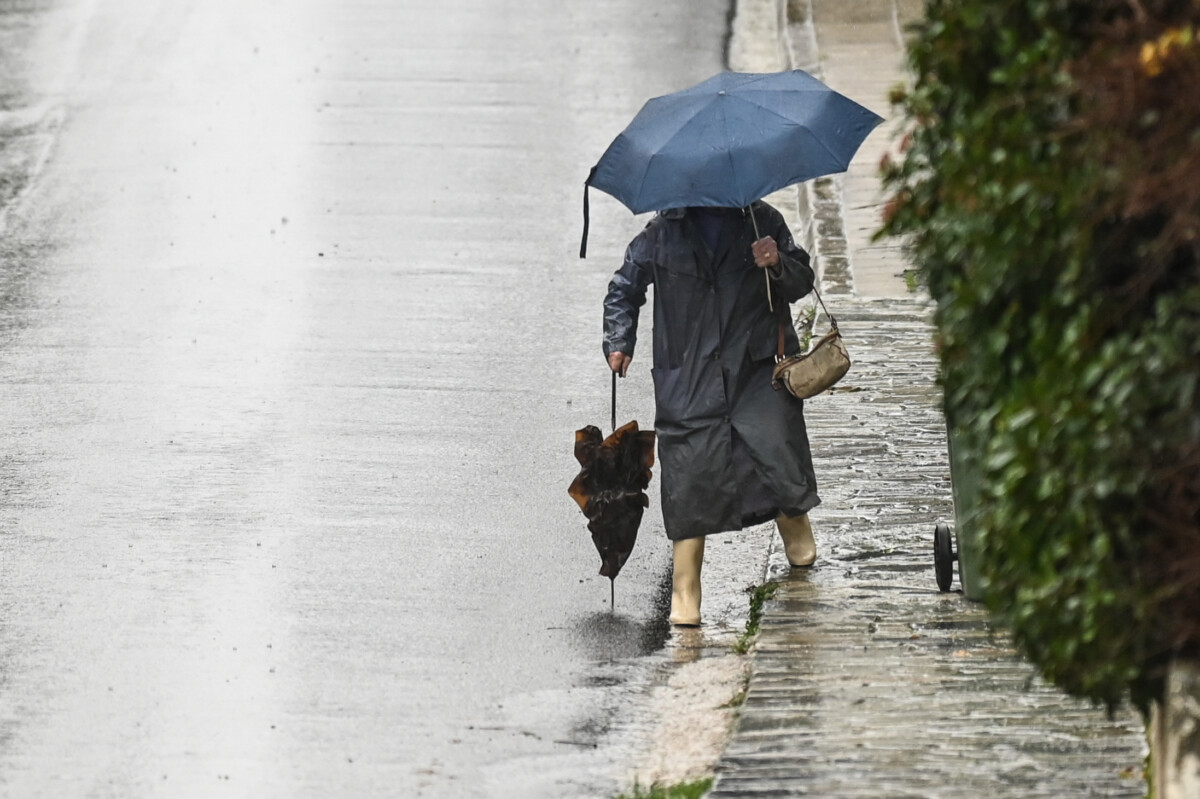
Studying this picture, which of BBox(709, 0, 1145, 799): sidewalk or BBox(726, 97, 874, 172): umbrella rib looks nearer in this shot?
BBox(709, 0, 1145, 799): sidewalk

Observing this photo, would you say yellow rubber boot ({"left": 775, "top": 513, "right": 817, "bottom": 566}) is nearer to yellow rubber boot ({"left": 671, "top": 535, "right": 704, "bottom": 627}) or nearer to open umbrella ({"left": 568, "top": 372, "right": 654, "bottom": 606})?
yellow rubber boot ({"left": 671, "top": 535, "right": 704, "bottom": 627})

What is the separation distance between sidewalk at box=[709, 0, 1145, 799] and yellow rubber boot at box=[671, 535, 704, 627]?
1.22 ft

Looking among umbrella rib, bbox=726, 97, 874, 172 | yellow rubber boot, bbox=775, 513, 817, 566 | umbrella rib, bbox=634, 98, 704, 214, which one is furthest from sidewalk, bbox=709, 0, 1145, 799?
umbrella rib, bbox=634, 98, 704, 214

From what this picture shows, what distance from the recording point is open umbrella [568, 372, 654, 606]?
8.80 metres

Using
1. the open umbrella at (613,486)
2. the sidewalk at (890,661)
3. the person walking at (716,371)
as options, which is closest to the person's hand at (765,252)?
the person walking at (716,371)

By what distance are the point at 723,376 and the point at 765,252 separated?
57 centimetres

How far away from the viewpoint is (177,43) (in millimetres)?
20172

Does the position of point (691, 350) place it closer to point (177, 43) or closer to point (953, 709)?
point (953, 709)

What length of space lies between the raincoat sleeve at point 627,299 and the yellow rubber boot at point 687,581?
818 mm

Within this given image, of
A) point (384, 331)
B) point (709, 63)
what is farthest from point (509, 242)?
point (709, 63)

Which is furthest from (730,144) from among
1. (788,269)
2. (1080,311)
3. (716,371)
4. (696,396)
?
(1080,311)

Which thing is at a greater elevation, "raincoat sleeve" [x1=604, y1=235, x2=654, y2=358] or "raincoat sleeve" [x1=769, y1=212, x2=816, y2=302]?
"raincoat sleeve" [x1=769, y1=212, x2=816, y2=302]

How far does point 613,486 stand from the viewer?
8859 millimetres

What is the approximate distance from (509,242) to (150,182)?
3226 millimetres
